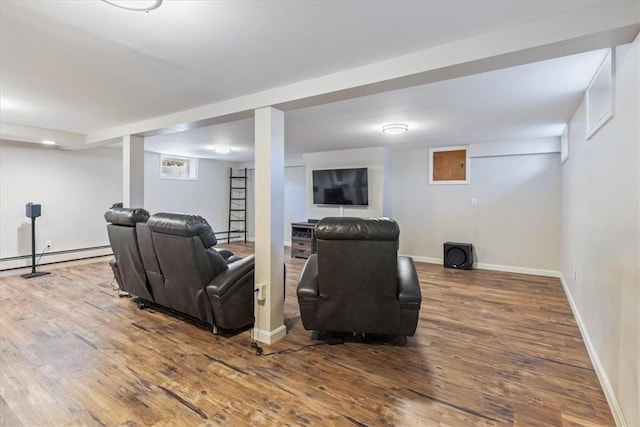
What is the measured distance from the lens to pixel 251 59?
2.17 meters

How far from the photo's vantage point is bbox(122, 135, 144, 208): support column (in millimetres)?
4082

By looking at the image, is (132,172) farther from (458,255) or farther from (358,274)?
(458,255)

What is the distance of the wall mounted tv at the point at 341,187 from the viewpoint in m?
6.08

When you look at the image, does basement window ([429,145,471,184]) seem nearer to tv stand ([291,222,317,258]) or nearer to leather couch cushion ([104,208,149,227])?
tv stand ([291,222,317,258])

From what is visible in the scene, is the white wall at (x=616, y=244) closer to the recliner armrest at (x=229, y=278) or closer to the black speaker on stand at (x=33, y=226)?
the recliner armrest at (x=229, y=278)

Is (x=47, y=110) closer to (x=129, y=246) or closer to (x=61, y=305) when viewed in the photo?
(x=129, y=246)

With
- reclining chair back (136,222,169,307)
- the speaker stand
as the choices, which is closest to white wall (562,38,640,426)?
reclining chair back (136,222,169,307)

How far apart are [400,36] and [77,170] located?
21.2 ft

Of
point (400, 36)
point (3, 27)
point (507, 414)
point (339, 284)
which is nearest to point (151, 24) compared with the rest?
point (3, 27)

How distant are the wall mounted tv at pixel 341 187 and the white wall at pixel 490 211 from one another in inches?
28.5

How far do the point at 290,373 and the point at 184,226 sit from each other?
1.43 metres

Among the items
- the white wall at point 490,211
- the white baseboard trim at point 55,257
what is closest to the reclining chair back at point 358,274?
the white wall at point 490,211

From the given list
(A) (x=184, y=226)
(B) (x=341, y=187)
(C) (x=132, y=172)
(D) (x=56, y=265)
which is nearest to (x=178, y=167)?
(D) (x=56, y=265)

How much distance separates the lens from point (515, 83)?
262 centimetres
